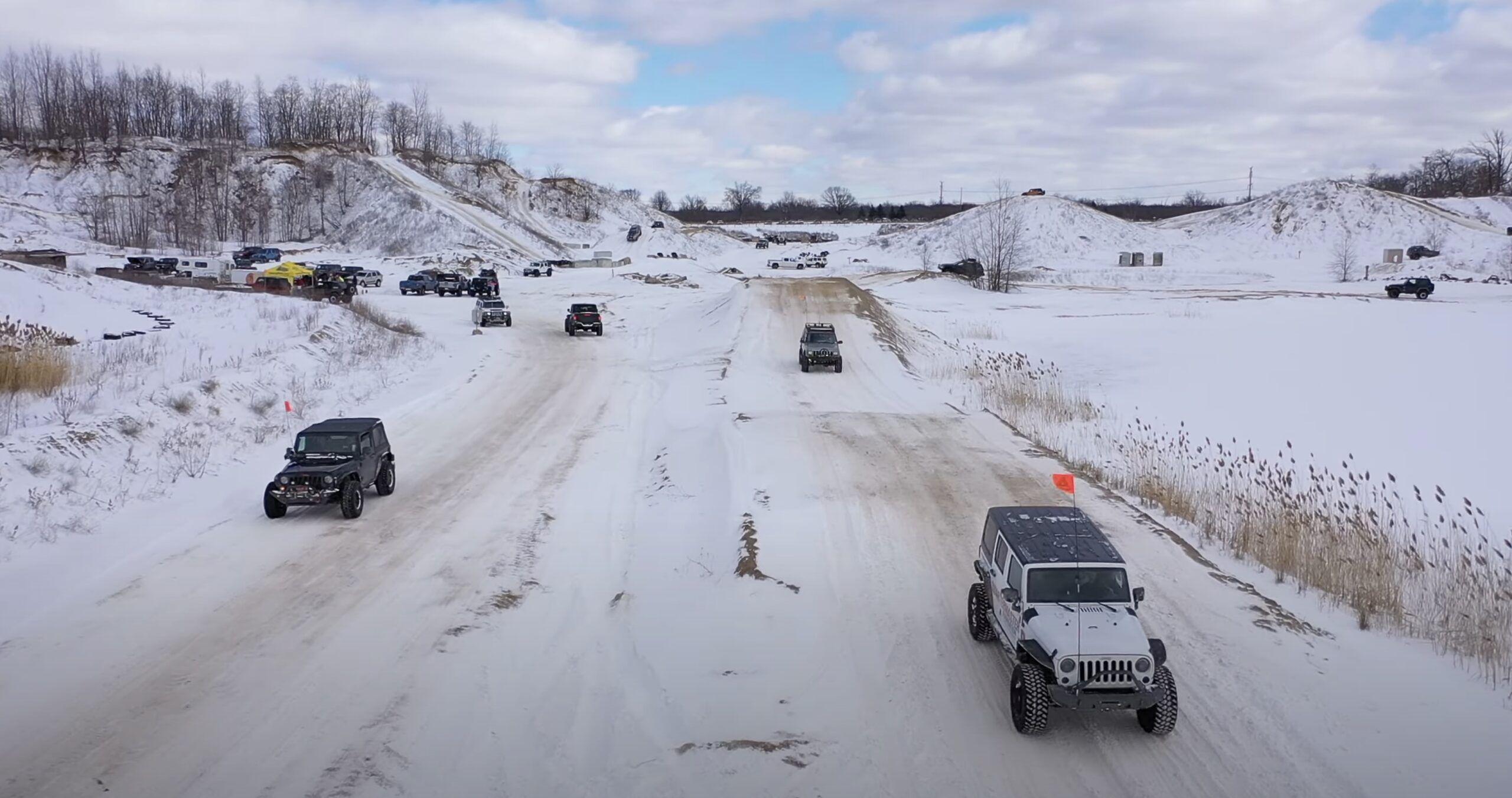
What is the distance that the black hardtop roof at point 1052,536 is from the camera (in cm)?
1028

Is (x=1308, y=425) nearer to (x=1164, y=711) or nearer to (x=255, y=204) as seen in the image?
(x=1164, y=711)

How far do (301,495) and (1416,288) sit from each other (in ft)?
224

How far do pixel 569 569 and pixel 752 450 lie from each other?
24.1ft

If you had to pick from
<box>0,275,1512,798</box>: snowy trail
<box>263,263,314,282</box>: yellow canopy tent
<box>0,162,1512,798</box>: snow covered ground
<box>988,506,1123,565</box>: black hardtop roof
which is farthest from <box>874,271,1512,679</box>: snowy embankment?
<box>263,263,314,282</box>: yellow canopy tent

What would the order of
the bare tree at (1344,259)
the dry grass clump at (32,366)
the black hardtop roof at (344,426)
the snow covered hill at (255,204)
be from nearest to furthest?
the black hardtop roof at (344,426) < the dry grass clump at (32,366) < the bare tree at (1344,259) < the snow covered hill at (255,204)

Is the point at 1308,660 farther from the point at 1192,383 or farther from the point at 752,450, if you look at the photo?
the point at 1192,383

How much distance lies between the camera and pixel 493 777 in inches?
356

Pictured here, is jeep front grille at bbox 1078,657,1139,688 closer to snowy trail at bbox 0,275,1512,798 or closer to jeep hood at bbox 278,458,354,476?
snowy trail at bbox 0,275,1512,798

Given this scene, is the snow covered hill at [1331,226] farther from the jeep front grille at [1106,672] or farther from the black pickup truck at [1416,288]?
the jeep front grille at [1106,672]

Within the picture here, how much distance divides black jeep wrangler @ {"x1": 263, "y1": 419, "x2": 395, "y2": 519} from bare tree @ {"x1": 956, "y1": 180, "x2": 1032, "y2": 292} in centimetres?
6551

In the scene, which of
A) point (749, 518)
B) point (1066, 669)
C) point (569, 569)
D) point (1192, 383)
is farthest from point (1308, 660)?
point (1192, 383)

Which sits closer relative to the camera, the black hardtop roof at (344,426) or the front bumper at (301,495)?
the front bumper at (301,495)

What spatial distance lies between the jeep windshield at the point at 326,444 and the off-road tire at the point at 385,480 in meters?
0.92

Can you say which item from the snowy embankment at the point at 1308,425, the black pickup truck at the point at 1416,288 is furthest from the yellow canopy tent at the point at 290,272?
the black pickup truck at the point at 1416,288
